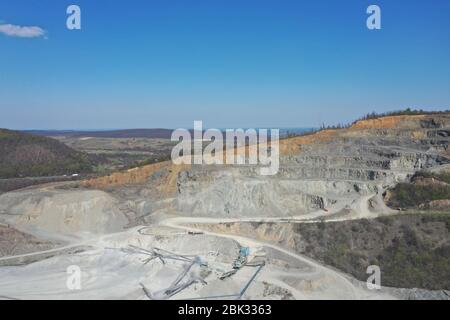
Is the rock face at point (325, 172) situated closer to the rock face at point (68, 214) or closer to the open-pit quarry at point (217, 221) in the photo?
the open-pit quarry at point (217, 221)

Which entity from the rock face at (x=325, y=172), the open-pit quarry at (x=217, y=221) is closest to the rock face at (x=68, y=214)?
the open-pit quarry at (x=217, y=221)

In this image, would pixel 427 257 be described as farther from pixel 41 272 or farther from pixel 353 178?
pixel 41 272

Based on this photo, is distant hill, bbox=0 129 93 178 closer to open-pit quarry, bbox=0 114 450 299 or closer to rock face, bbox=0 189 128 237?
open-pit quarry, bbox=0 114 450 299

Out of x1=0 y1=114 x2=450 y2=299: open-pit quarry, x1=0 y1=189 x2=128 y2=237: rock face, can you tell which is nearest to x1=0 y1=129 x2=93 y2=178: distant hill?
x1=0 y1=114 x2=450 y2=299: open-pit quarry

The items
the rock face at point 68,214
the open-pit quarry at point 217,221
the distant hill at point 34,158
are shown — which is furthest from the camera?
the distant hill at point 34,158

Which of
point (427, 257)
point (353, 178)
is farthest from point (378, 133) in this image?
point (427, 257)
